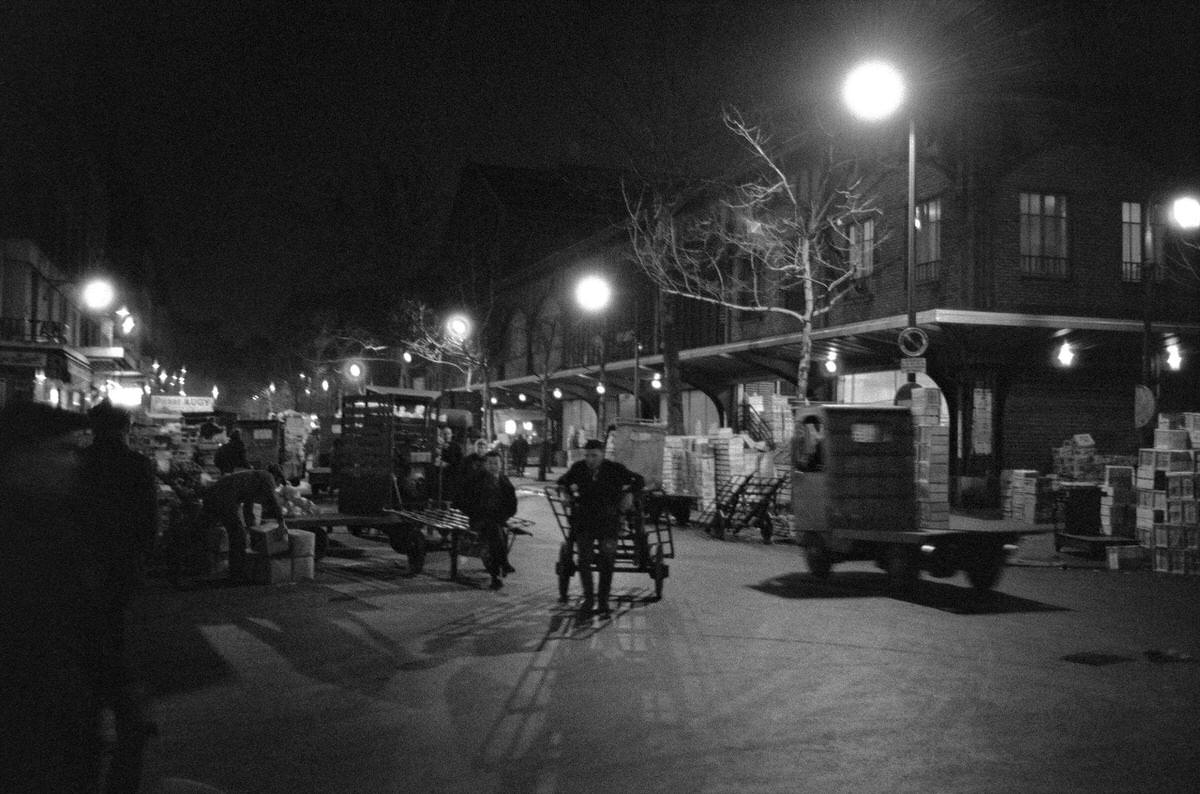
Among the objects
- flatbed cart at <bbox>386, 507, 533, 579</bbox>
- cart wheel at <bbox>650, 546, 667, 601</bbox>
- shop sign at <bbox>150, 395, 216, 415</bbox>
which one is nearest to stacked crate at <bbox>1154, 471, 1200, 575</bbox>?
cart wheel at <bbox>650, 546, 667, 601</bbox>

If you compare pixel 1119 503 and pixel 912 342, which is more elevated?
pixel 912 342

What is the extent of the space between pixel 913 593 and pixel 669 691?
6076mm

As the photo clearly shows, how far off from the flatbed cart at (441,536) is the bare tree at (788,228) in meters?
10.6

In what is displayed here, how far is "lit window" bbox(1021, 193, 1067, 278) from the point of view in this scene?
26.1 meters

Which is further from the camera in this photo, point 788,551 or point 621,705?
point 788,551

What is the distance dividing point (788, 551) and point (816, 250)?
345 inches

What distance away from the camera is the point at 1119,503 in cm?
1867

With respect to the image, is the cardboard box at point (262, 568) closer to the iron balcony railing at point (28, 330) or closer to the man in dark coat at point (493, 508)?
the man in dark coat at point (493, 508)

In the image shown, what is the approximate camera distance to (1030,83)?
26.3 m

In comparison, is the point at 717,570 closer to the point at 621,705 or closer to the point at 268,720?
the point at 621,705

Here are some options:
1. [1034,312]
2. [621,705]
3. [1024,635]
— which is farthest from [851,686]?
[1034,312]

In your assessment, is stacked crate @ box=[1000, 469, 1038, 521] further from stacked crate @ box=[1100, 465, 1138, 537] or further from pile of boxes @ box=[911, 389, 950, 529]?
pile of boxes @ box=[911, 389, 950, 529]

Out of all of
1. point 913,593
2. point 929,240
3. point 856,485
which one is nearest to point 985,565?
point 913,593

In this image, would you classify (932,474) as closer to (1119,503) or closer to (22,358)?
(1119,503)
